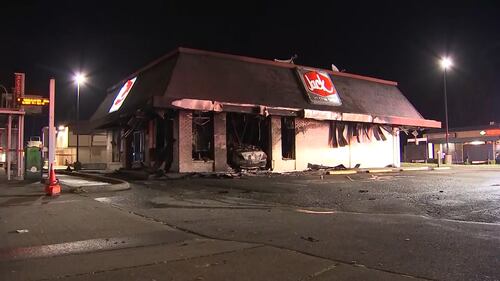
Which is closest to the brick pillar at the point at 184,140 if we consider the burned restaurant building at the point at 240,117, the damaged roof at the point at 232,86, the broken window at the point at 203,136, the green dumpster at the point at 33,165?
the burned restaurant building at the point at 240,117

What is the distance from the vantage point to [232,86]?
72.9ft

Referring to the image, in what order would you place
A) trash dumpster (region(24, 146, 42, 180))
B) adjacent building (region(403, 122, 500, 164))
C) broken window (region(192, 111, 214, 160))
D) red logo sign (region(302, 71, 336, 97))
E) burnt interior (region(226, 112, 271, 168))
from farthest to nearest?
adjacent building (region(403, 122, 500, 164))
red logo sign (region(302, 71, 336, 97))
burnt interior (region(226, 112, 271, 168))
broken window (region(192, 111, 214, 160))
trash dumpster (region(24, 146, 42, 180))

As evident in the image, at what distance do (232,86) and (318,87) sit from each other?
605cm

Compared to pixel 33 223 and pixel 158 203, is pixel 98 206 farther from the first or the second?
pixel 33 223

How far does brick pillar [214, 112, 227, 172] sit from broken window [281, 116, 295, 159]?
3.82 meters

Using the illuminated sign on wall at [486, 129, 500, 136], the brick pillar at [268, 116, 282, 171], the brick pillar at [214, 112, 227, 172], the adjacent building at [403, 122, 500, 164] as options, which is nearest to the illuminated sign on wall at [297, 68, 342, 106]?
the brick pillar at [268, 116, 282, 171]

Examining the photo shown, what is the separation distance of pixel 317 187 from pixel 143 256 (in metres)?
10.1

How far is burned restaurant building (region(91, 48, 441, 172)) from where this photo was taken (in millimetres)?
20875

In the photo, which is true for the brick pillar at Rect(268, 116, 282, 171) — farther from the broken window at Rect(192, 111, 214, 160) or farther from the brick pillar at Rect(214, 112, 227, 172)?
the broken window at Rect(192, 111, 214, 160)

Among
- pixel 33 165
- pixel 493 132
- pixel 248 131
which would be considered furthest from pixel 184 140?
pixel 493 132

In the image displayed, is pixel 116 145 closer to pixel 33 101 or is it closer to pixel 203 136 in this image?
pixel 203 136

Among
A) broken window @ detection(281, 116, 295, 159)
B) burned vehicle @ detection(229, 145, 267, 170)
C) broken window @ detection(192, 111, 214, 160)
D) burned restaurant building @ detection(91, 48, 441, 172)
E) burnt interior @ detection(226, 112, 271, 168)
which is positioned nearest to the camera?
burned restaurant building @ detection(91, 48, 441, 172)

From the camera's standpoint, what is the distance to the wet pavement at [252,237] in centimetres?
516

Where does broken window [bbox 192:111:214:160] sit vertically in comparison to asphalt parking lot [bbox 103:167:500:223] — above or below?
above
